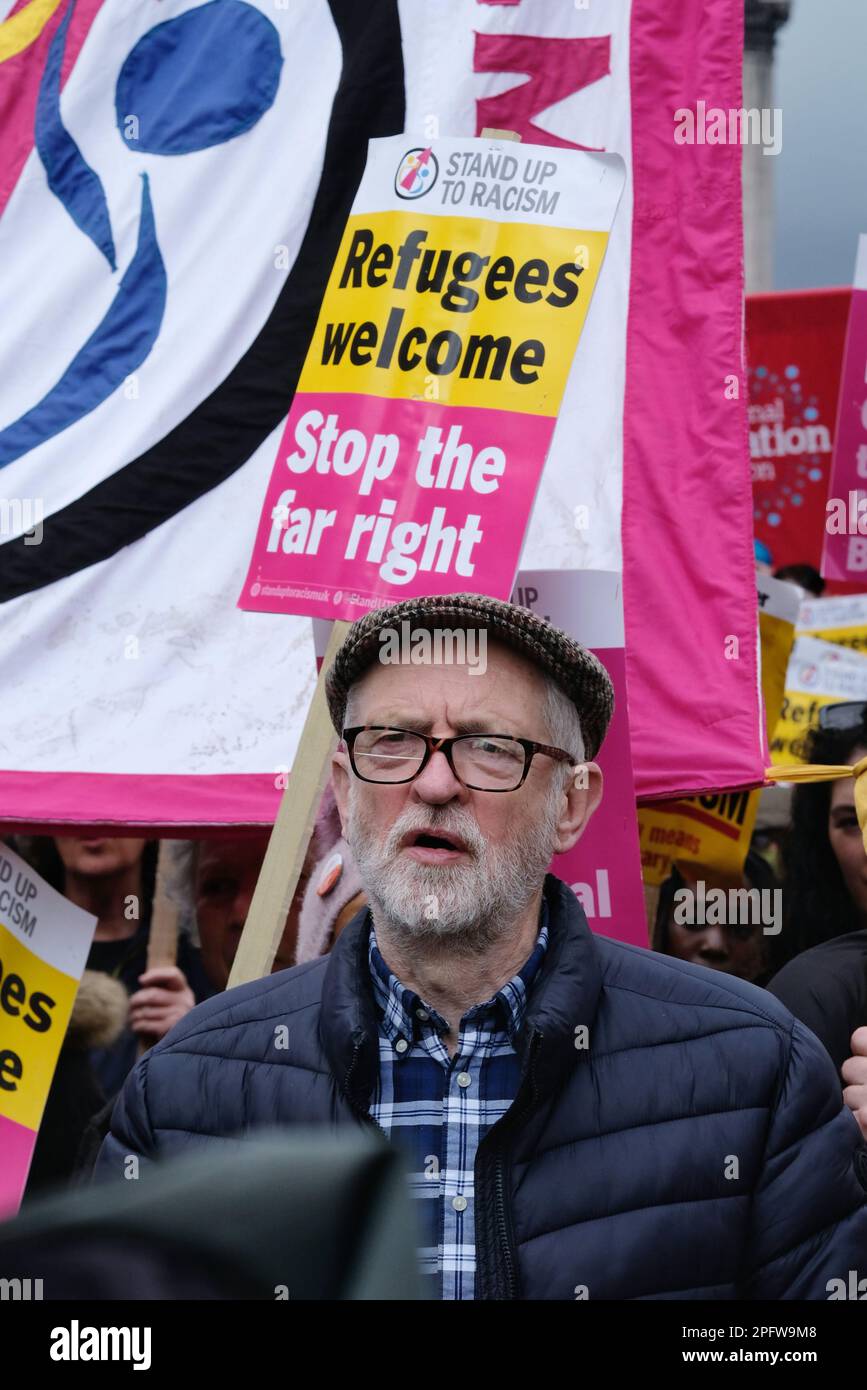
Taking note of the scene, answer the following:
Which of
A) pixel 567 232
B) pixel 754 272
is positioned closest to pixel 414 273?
pixel 567 232

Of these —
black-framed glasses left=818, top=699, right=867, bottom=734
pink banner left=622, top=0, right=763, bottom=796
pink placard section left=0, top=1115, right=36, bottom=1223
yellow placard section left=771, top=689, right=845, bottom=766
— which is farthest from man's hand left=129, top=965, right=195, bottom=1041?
yellow placard section left=771, top=689, right=845, bottom=766

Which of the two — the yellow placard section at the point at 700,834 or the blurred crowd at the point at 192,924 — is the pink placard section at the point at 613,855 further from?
the yellow placard section at the point at 700,834

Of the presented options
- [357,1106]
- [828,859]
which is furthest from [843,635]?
[357,1106]

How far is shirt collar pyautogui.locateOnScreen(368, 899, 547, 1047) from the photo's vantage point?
2.19 metres

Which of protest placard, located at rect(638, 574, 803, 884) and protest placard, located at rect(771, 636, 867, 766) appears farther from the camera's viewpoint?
protest placard, located at rect(771, 636, 867, 766)

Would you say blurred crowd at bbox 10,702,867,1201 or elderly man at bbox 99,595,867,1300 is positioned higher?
blurred crowd at bbox 10,702,867,1201

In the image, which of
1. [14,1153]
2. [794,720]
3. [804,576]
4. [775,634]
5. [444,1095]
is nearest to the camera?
[444,1095]

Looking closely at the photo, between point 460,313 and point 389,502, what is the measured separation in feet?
1.23

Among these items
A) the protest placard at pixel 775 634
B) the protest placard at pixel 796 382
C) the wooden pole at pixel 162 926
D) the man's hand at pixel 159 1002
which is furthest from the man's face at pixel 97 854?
the protest placard at pixel 796 382

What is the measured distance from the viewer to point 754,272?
72.7ft

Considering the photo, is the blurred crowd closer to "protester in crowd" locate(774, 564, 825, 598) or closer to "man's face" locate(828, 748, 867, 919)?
"man's face" locate(828, 748, 867, 919)

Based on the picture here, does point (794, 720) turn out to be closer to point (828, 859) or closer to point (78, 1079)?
point (828, 859)

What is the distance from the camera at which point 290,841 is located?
10.6 feet

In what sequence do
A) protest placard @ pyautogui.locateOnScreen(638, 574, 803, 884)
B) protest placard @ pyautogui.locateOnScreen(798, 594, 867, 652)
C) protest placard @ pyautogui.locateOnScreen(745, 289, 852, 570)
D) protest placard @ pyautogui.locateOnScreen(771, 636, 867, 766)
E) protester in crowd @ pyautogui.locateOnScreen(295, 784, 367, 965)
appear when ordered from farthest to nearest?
protest placard @ pyautogui.locateOnScreen(745, 289, 852, 570), protest placard @ pyautogui.locateOnScreen(798, 594, 867, 652), protest placard @ pyautogui.locateOnScreen(771, 636, 867, 766), protest placard @ pyautogui.locateOnScreen(638, 574, 803, 884), protester in crowd @ pyautogui.locateOnScreen(295, 784, 367, 965)
